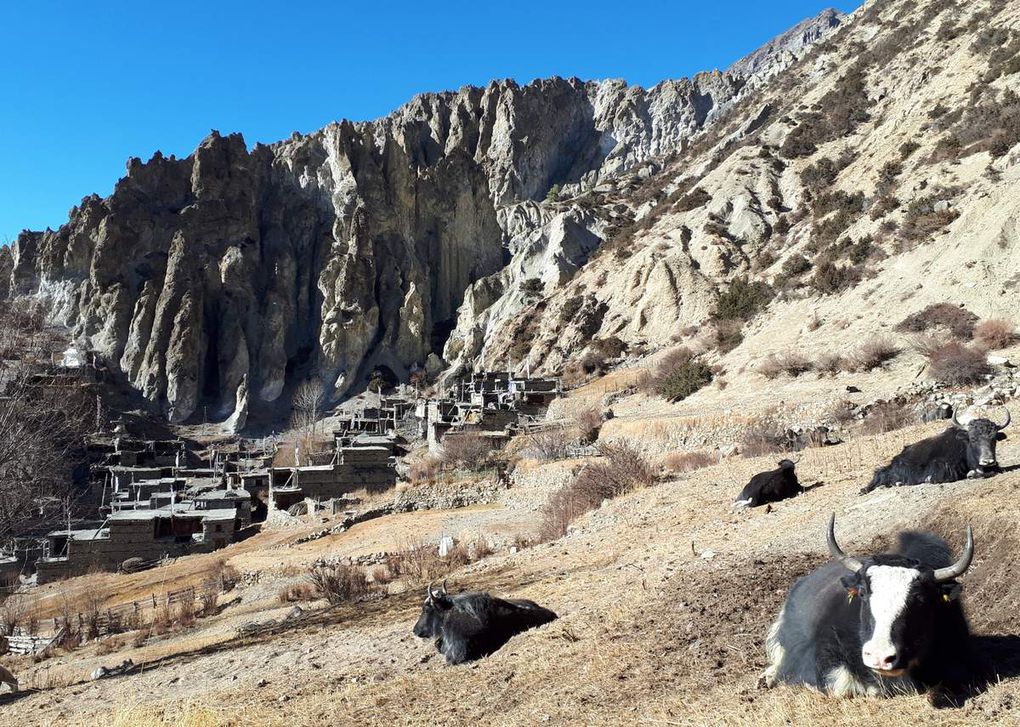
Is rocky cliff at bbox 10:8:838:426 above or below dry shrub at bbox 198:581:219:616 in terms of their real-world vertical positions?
above

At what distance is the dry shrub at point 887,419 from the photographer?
52.6 ft

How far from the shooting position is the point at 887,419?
16.6 metres

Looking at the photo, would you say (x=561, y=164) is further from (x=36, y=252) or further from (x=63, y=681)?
(x=63, y=681)

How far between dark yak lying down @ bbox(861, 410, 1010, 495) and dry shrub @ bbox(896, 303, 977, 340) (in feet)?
45.4

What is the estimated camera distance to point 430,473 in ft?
98.0

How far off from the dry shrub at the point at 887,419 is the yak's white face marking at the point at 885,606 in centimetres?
1307

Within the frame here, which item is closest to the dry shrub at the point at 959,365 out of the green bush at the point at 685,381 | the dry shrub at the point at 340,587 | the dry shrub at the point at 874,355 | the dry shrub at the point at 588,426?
the dry shrub at the point at 874,355

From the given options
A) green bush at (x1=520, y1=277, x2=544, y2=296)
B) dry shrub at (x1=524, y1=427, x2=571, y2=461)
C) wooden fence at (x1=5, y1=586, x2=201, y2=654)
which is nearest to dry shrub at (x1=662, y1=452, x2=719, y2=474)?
dry shrub at (x1=524, y1=427, x2=571, y2=461)

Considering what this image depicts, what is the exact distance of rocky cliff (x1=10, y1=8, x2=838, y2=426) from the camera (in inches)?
2864

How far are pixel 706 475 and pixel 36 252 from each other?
288 ft

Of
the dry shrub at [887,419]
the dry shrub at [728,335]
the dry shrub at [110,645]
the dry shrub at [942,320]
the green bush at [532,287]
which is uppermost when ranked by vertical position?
the green bush at [532,287]

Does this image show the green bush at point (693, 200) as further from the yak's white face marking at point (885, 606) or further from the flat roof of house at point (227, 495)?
the yak's white face marking at point (885, 606)

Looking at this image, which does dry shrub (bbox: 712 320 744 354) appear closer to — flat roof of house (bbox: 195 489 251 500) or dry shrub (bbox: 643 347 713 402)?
dry shrub (bbox: 643 347 713 402)

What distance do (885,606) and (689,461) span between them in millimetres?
14280
